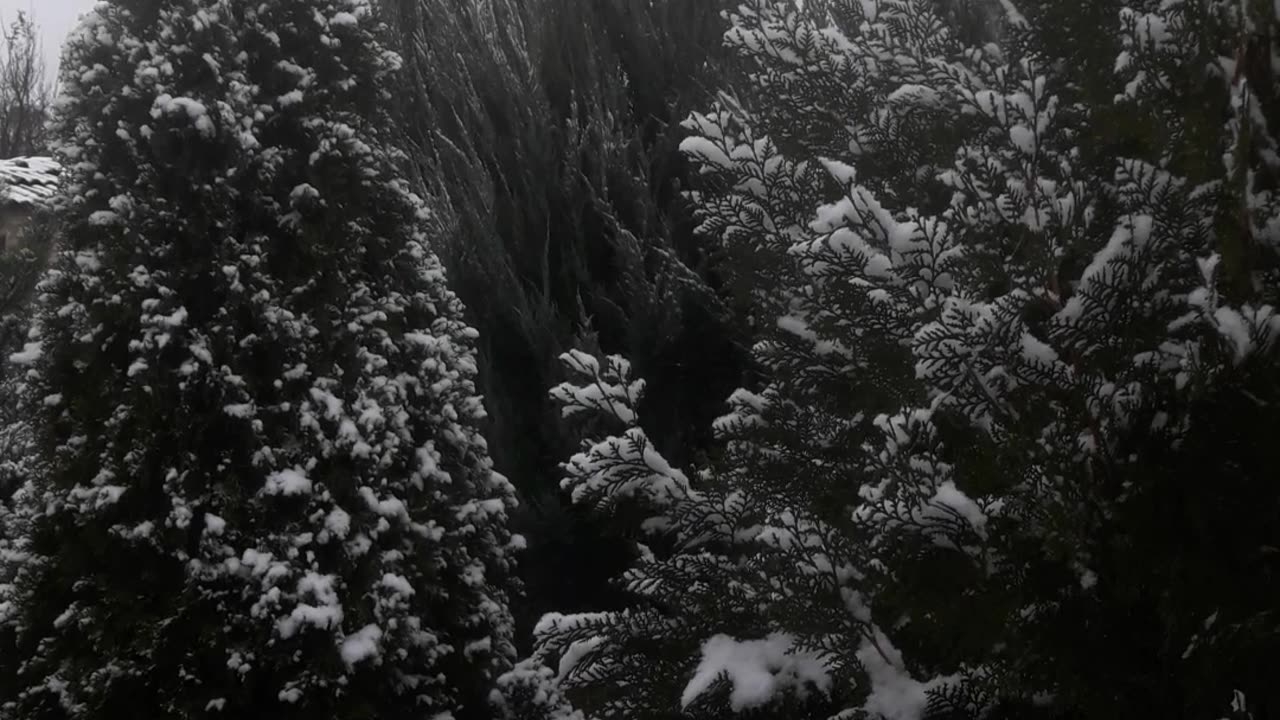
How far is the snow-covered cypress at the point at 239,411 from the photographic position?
10.8 feet

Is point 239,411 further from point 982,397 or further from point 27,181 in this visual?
point 27,181

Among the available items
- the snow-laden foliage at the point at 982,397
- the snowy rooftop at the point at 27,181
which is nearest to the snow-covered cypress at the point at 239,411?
the snow-laden foliage at the point at 982,397

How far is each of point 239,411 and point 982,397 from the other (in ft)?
7.89

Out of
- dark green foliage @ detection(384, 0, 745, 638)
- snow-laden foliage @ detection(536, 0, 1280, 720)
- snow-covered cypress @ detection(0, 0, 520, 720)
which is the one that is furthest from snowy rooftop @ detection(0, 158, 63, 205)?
snow-laden foliage @ detection(536, 0, 1280, 720)

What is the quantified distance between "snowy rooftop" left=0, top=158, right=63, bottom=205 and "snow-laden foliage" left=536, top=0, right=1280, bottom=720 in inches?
322

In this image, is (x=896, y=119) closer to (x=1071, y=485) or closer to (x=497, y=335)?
(x=1071, y=485)

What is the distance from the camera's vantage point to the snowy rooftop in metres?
9.31

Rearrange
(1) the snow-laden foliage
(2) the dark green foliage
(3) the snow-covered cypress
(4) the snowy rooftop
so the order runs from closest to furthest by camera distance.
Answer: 1. (1) the snow-laden foliage
2. (3) the snow-covered cypress
3. (2) the dark green foliage
4. (4) the snowy rooftop

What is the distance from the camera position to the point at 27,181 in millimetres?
10039

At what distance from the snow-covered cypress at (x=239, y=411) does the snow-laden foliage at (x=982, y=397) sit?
0.96m

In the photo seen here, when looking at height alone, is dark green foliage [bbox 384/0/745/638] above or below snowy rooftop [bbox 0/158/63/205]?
below

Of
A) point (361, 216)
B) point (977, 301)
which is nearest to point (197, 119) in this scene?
point (361, 216)

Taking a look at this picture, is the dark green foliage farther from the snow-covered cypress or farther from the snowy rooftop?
the snowy rooftop

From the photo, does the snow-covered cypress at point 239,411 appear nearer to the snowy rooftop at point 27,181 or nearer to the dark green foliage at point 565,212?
the dark green foliage at point 565,212
